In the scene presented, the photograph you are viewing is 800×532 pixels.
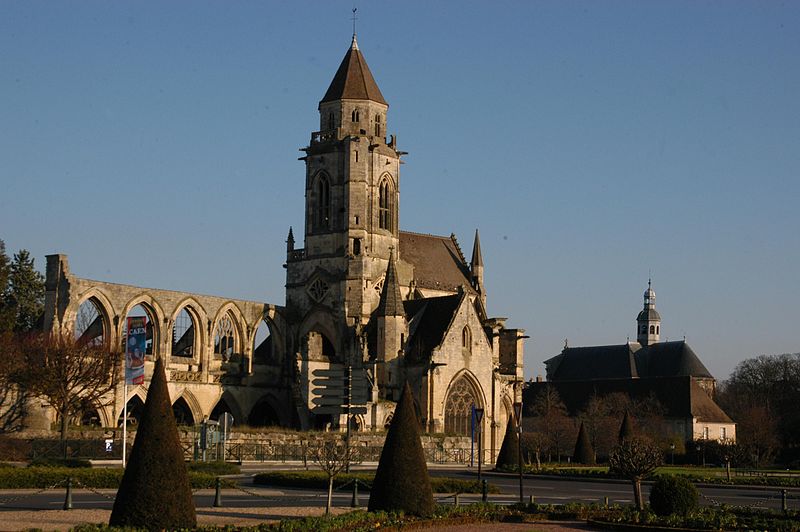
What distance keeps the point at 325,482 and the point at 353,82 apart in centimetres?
4165

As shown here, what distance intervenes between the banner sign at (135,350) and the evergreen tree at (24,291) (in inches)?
1271

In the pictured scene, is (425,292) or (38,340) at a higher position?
(425,292)

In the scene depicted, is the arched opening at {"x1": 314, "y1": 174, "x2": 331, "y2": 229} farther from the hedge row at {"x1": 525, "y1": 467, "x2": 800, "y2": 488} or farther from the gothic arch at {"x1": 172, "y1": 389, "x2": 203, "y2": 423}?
the hedge row at {"x1": 525, "y1": 467, "x2": 800, "y2": 488}

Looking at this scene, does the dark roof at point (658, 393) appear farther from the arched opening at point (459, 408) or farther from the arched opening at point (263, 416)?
the arched opening at point (263, 416)

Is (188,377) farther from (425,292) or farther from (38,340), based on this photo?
(425,292)

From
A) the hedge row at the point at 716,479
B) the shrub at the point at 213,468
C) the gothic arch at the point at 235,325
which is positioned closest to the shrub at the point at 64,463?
the shrub at the point at 213,468

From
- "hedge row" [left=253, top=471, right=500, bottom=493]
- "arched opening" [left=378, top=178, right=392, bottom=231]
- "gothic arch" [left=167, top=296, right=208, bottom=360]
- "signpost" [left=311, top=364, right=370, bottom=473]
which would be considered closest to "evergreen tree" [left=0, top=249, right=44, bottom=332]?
"gothic arch" [left=167, top=296, right=208, bottom=360]

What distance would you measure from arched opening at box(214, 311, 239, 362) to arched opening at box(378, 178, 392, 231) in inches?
427

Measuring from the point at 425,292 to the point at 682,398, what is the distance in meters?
23.6

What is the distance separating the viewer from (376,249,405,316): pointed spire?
68188mm

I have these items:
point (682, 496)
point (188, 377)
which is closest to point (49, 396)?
point (188, 377)

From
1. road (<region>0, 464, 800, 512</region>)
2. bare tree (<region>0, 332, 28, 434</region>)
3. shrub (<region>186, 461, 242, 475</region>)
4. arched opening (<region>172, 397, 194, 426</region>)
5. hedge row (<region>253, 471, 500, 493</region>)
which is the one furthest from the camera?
arched opening (<region>172, 397, 194, 426</region>)

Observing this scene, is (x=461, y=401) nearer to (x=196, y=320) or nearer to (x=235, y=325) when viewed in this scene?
(x=235, y=325)

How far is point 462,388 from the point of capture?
7044cm
